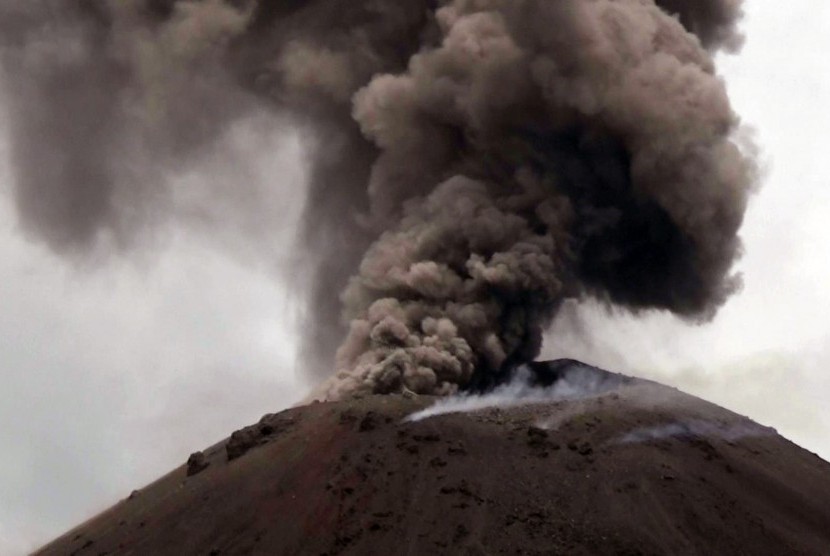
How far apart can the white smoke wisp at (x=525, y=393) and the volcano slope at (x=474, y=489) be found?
0.57 feet

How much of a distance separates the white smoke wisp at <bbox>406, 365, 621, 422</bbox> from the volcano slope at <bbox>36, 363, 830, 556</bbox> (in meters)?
0.17

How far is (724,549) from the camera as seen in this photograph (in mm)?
24281

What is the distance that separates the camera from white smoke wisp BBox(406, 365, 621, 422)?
3042 centimetres

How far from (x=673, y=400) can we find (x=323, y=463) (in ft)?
50.3

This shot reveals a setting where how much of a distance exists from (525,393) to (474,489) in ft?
30.4

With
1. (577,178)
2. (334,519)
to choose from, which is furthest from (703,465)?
(577,178)

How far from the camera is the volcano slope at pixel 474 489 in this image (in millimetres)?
23719

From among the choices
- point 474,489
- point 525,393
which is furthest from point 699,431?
point 474,489

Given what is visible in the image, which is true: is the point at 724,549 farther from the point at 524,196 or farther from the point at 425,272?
the point at 524,196

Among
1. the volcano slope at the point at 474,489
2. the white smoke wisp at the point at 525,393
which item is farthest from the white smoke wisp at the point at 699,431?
the white smoke wisp at the point at 525,393

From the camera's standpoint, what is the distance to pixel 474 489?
2522 cm

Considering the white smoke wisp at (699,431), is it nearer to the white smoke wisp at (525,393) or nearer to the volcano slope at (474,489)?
the volcano slope at (474,489)

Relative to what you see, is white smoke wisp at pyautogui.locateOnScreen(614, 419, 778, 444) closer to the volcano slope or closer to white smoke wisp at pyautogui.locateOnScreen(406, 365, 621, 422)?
the volcano slope

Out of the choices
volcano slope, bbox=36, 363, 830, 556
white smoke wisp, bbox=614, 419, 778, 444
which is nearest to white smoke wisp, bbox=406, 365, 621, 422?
volcano slope, bbox=36, 363, 830, 556
